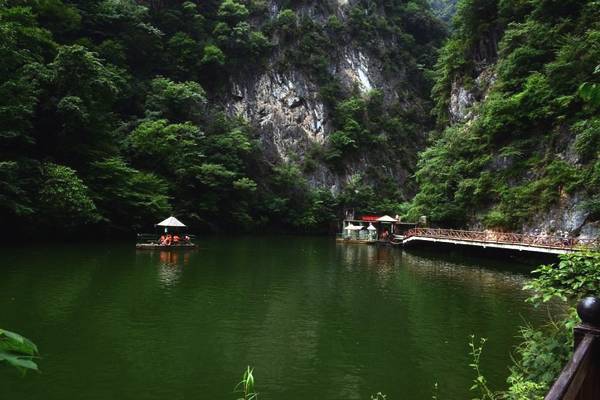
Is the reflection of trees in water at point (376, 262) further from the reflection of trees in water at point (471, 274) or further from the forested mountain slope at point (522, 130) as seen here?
the forested mountain slope at point (522, 130)

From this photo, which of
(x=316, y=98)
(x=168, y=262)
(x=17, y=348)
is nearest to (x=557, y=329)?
(x=17, y=348)

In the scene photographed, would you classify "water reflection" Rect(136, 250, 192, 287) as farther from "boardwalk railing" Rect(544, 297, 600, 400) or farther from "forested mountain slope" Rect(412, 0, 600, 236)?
"forested mountain slope" Rect(412, 0, 600, 236)

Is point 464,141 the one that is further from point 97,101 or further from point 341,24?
point 341,24

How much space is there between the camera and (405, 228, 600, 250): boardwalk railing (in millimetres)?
20416

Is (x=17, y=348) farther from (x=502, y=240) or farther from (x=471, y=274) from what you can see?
(x=502, y=240)

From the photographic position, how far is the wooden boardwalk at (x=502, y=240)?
2042 centimetres

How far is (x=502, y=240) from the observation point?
2430 cm

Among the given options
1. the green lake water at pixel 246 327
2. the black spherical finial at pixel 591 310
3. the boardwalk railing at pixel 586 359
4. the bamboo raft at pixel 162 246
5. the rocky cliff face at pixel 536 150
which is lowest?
the green lake water at pixel 246 327

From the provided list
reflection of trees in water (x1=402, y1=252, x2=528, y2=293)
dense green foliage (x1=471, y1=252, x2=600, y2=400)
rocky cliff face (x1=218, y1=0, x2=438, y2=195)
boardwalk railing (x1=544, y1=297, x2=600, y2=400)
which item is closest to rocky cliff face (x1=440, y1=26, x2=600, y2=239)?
reflection of trees in water (x1=402, y1=252, x2=528, y2=293)

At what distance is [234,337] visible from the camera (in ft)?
31.7

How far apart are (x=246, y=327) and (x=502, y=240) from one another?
18339 millimetres

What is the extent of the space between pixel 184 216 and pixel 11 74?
52.7 ft

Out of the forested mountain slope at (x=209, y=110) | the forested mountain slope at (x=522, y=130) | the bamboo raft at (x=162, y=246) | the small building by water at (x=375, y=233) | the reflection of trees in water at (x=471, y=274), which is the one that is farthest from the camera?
the small building by water at (x=375, y=233)

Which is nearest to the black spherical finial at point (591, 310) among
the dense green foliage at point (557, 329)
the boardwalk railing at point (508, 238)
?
the dense green foliage at point (557, 329)
